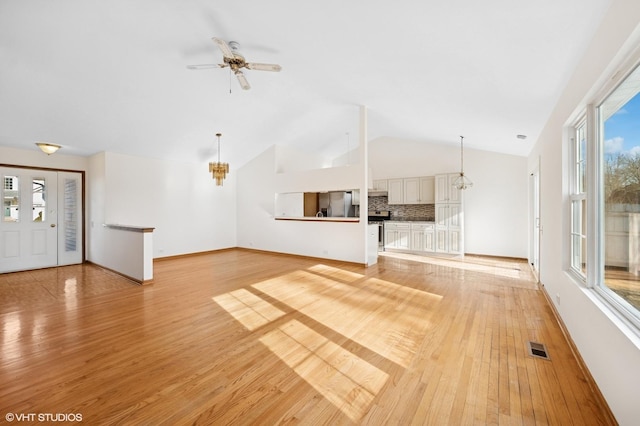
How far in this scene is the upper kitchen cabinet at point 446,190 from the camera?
7.07 m

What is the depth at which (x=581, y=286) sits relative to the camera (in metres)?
2.28

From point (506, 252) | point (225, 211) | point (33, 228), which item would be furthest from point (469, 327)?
point (33, 228)

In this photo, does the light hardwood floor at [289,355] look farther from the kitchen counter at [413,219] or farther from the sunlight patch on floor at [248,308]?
the kitchen counter at [413,219]

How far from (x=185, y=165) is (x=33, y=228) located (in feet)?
11.0

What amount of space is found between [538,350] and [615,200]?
1.44 metres

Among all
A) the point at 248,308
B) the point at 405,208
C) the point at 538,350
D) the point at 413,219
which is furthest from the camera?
the point at 405,208

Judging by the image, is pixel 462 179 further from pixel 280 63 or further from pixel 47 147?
pixel 47 147

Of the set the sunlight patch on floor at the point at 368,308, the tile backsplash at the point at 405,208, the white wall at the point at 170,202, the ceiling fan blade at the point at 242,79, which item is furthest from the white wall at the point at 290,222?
the ceiling fan blade at the point at 242,79

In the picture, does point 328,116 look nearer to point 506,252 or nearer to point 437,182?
point 437,182

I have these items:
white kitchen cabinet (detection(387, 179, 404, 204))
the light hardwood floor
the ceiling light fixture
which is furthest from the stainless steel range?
the ceiling light fixture

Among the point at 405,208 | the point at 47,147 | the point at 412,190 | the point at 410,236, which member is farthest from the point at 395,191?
the point at 47,147

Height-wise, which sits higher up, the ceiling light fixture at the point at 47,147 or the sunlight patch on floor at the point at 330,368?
the ceiling light fixture at the point at 47,147

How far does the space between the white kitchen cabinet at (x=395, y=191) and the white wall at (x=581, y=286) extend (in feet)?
14.9

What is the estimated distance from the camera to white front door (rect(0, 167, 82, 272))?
5.52 metres
